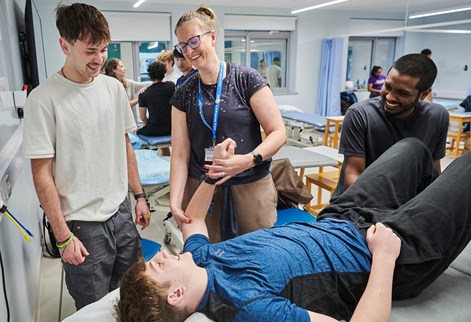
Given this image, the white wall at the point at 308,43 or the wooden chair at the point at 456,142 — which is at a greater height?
the white wall at the point at 308,43

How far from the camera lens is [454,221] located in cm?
127

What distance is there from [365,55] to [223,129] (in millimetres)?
8438

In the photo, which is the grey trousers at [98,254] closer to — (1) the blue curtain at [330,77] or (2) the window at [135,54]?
(2) the window at [135,54]

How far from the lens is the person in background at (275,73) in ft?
25.8

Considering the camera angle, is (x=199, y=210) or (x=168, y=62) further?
(x=168, y=62)

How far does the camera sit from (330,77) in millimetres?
7719

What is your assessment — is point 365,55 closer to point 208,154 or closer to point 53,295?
point 208,154

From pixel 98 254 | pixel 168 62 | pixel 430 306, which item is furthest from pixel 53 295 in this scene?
pixel 168 62

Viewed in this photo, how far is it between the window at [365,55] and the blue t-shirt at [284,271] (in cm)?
817

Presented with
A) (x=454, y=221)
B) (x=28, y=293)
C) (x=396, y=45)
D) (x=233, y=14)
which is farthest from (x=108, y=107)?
(x=396, y=45)

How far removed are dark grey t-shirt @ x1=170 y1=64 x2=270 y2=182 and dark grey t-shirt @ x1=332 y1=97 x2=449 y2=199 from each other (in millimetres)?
458

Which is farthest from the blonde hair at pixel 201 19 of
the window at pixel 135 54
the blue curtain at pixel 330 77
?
the blue curtain at pixel 330 77

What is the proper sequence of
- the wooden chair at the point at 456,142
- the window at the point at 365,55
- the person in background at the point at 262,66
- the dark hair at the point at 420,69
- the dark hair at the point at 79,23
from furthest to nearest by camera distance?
the window at the point at 365,55 → the person in background at the point at 262,66 → the wooden chair at the point at 456,142 → the dark hair at the point at 420,69 → the dark hair at the point at 79,23

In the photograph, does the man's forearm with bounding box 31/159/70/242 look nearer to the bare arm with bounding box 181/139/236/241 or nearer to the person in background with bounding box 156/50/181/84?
the bare arm with bounding box 181/139/236/241
